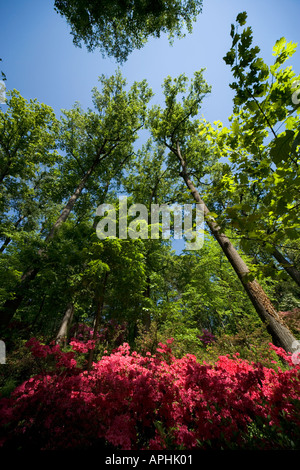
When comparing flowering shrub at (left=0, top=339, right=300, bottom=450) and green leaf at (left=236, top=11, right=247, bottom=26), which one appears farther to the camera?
flowering shrub at (left=0, top=339, right=300, bottom=450)

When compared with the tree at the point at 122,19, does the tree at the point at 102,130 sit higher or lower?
higher

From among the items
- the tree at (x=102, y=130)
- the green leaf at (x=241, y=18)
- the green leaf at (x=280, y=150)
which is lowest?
the green leaf at (x=280, y=150)

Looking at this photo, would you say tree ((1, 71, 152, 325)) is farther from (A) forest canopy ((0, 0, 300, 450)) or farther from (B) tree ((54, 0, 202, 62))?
(B) tree ((54, 0, 202, 62))

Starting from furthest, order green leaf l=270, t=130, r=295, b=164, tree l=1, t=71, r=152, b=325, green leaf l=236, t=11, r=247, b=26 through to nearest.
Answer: tree l=1, t=71, r=152, b=325, green leaf l=236, t=11, r=247, b=26, green leaf l=270, t=130, r=295, b=164

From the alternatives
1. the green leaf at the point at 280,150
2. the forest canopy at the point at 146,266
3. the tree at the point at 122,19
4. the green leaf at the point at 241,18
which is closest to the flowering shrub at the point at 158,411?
the forest canopy at the point at 146,266

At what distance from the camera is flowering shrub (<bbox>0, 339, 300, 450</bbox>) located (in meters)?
1.73

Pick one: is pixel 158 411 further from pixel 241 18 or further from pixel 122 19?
pixel 122 19

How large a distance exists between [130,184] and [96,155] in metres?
3.08

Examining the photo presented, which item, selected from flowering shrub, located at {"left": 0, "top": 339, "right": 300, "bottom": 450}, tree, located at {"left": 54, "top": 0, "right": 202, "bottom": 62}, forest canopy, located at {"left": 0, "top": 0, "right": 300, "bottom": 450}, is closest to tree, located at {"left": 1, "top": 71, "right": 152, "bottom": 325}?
forest canopy, located at {"left": 0, "top": 0, "right": 300, "bottom": 450}

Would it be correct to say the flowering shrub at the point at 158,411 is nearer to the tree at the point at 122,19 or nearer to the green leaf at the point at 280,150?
the green leaf at the point at 280,150

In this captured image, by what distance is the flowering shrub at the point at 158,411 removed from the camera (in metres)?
1.73

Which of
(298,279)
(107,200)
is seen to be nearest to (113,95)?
(107,200)
